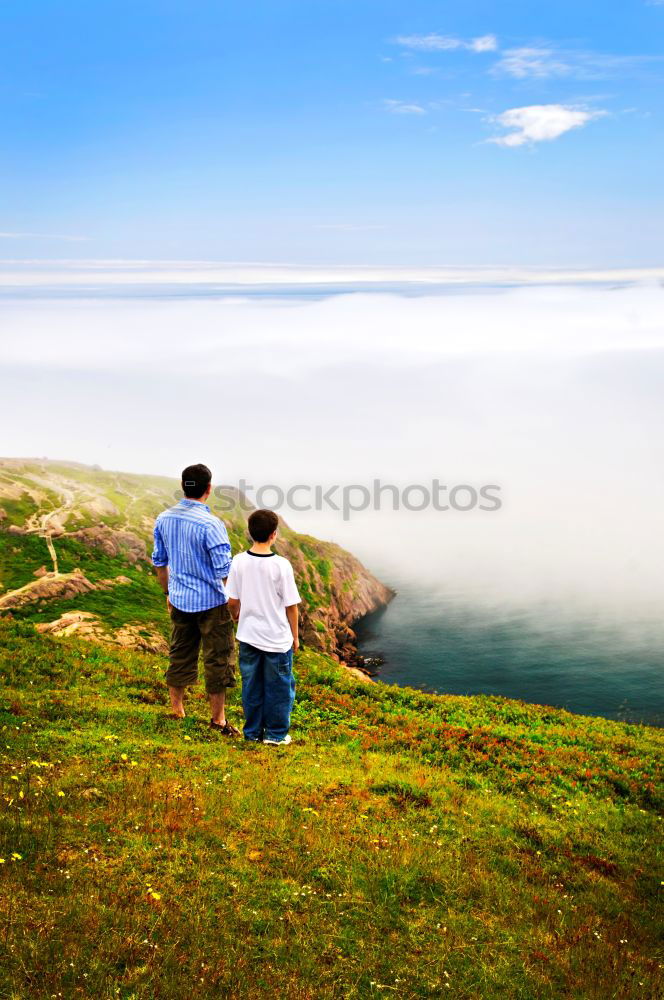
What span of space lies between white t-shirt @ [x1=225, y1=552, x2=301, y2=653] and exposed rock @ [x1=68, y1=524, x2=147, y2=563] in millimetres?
35242

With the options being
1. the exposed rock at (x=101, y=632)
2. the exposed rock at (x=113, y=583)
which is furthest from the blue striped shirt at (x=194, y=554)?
the exposed rock at (x=113, y=583)

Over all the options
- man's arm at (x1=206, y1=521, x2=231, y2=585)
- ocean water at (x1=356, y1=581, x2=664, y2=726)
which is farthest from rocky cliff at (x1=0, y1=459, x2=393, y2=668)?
man's arm at (x1=206, y1=521, x2=231, y2=585)

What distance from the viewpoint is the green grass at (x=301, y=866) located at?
6.68 metres

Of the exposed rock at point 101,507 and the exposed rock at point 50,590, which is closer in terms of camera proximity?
the exposed rock at point 50,590

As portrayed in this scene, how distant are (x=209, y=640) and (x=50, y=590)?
24221 millimetres

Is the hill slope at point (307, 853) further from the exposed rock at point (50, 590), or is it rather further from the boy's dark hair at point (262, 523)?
the exposed rock at point (50, 590)

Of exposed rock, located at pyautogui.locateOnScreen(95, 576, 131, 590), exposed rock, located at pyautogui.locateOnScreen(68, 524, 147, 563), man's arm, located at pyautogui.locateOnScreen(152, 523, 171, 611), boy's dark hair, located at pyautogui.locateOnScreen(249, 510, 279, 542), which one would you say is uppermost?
boy's dark hair, located at pyautogui.locateOnScreen(249, 510, 279, 542)

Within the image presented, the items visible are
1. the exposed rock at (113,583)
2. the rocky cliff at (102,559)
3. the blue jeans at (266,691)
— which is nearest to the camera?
the blue jeans at (266,691)

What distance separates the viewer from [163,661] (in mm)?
20078

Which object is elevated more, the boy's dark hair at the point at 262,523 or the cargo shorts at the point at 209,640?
the boy's dark hair at the point at 262,523

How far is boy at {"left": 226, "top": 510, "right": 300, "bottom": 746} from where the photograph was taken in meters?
11.2

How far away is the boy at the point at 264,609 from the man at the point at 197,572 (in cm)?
42

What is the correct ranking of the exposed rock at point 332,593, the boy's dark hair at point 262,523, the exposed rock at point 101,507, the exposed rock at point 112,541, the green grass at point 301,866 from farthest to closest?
the exposed rock at point 332,593 < the exposed rock at point 101,507 < the exposed rock at point 112,541 < the boy's dark hair at point 262,523 < the green grass at point 301,866

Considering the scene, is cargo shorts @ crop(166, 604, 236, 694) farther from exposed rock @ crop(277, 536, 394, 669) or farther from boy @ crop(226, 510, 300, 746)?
exposed rock @ crop(277, 536, 394, 669)
